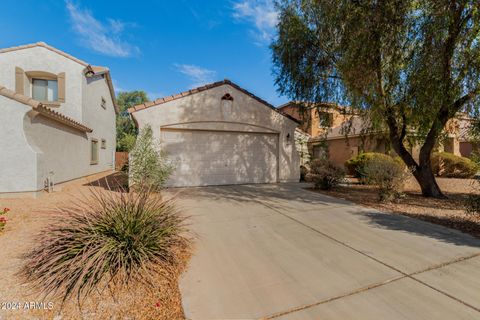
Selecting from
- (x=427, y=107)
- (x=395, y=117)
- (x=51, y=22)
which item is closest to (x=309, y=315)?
(x=427, y=107)

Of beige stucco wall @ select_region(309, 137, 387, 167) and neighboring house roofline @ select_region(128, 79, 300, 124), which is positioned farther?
beige stucco wall @ select_region(309, 137, 387, 167)

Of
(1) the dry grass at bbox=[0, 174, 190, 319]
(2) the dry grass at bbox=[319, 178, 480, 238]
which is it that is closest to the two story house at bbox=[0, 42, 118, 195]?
(1) the dry grass at bbox=[0, 174, 190, 319]

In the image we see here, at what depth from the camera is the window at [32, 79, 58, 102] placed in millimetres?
11273

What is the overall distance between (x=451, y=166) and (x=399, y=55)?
11.5 m

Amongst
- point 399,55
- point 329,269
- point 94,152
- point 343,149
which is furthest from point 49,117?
point 343,149

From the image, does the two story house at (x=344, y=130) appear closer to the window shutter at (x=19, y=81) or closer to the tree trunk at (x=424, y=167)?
the tree trunk at (x=424, y=167)

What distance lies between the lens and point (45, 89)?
1143 cm

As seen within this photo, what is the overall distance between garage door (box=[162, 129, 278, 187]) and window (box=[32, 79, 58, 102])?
7.23 m

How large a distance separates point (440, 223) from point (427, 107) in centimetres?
325

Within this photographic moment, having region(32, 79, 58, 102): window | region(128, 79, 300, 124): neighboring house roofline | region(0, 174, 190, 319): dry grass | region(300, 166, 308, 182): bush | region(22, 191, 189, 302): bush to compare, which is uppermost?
region(32, 79, 58, 102): window

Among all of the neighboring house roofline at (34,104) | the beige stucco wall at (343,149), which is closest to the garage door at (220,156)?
the neighboring house roofline at (34,104)

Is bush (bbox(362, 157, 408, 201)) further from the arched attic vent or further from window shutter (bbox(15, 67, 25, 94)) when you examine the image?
window shutter (bbox(15, 67, 25, 94))

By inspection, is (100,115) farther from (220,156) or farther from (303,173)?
(303,173)

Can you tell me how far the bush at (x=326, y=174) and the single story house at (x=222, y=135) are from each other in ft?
6.80
